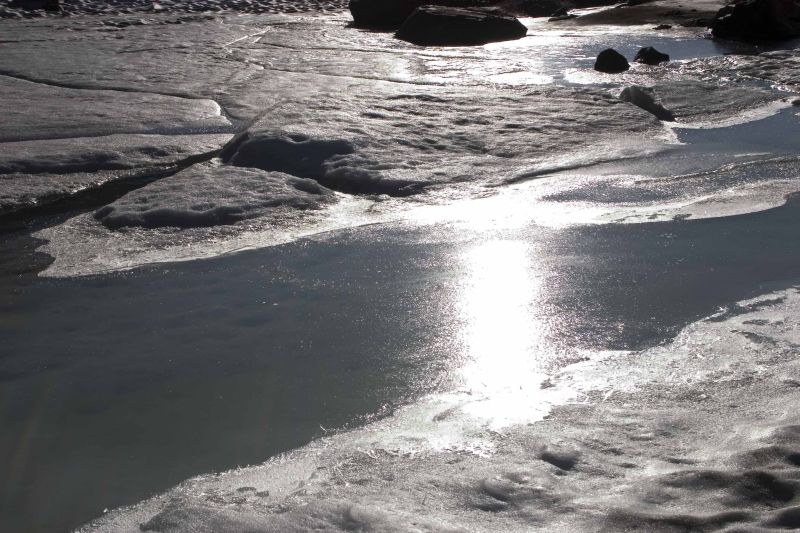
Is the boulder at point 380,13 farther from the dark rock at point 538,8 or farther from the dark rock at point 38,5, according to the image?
the dark rock at point 38,5

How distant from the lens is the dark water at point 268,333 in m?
2.27

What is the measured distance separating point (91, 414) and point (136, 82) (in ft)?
17.4

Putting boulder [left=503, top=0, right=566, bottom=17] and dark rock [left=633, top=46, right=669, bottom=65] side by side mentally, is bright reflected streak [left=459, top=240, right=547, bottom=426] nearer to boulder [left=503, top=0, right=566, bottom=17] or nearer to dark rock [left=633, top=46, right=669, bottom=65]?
dark rock [left=633, top=46, right=669, bottom=65]

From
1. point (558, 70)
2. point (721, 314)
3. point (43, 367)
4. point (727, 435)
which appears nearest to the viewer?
point (727, 435)

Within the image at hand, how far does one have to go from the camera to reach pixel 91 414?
2.48 meters

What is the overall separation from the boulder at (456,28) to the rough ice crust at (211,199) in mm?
5983

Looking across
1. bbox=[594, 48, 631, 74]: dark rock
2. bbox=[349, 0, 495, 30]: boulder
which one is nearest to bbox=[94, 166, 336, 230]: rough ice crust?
bbox=[594, 48, 631, 74]: dark rock

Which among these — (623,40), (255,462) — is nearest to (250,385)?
(255,462)

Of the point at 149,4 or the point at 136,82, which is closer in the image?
the point at 136,82

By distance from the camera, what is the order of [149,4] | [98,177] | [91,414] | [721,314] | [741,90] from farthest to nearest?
1. [149,4]
2. [741,90]
3. [98,177]
4. [721,314]
5. [91,414]

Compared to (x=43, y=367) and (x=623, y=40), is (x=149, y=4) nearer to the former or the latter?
(x=623, y=40)

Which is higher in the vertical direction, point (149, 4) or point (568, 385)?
point (149, 4)

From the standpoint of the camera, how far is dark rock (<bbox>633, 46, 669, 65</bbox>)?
816 cm

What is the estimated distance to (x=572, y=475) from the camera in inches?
82.2
